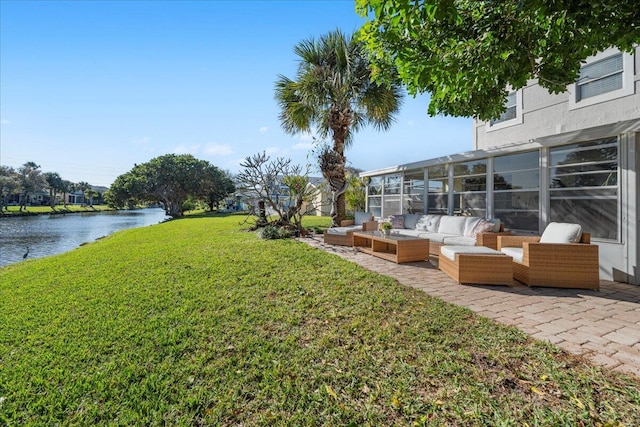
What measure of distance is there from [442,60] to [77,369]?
16.3ft

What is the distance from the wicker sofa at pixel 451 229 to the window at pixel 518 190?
1.74 feet

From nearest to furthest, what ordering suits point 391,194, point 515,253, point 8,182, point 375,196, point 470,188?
point 515,253, point 470,188, point 391,194, point 375,196, point 8,182

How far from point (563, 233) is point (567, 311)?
1.84 meters

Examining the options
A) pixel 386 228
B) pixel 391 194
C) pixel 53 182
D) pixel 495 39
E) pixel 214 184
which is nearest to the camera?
pixel 495 39

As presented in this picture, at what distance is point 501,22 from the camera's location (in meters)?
3.47

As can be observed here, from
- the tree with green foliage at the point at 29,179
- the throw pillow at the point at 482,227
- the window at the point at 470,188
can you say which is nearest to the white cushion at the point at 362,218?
the window at the point at 470,188

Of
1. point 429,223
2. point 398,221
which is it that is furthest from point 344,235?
point 429,223

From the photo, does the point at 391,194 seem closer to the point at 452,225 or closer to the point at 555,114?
the point at 452,225

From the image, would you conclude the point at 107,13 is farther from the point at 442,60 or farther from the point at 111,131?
the point at 111,131

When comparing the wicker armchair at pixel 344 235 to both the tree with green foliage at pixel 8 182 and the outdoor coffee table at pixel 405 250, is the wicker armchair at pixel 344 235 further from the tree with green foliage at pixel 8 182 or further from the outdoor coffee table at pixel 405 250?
the tree with green foliage at pixel 8 182

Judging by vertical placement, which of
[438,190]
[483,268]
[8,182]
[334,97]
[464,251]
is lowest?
[483,268]

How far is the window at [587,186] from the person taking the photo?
534 centimetres

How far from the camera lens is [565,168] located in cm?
605

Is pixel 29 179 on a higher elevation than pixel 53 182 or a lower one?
lower
